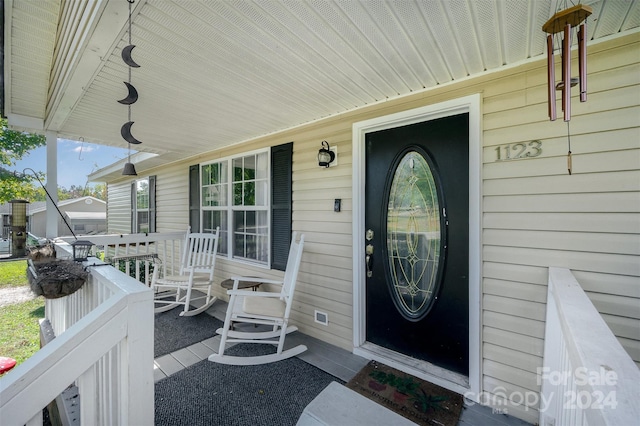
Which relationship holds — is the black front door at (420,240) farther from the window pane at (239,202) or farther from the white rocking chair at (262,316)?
the window pane at (239,202)

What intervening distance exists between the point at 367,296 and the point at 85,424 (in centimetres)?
213

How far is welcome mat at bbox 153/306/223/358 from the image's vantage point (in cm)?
278

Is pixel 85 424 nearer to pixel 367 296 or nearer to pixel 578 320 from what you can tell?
pixel 578 320

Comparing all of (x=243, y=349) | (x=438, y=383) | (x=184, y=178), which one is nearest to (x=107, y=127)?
(x=184, y=178)

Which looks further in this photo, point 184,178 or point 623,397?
point 184,178

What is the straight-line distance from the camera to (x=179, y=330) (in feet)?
10.3

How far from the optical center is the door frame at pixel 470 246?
1970mm

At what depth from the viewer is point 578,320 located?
3.03 feet

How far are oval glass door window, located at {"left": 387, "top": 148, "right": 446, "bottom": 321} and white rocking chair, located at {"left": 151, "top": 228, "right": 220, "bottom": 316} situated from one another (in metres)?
2.66

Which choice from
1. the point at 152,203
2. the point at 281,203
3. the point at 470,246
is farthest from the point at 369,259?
the point at 152,203

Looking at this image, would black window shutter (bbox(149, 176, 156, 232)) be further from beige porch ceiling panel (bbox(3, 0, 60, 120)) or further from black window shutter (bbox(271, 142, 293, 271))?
black window shutter (bbox(271, 142, 293, 271))

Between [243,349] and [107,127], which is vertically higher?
[107,127]

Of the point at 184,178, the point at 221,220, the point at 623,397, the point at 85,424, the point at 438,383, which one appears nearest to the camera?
the point at 623,397

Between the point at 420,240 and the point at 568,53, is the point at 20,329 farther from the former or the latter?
the point at 568,53
